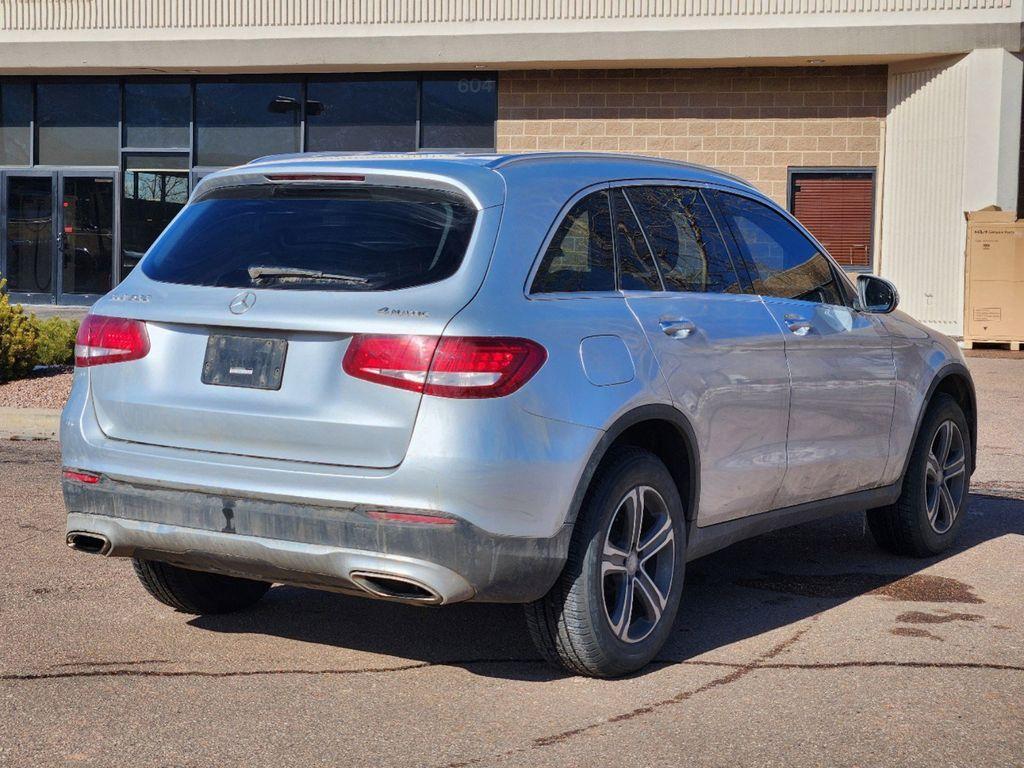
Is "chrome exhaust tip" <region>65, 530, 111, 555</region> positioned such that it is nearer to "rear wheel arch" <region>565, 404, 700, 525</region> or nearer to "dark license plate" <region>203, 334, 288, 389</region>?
"dark license plate" <region>203, 334, 288, 389</region>

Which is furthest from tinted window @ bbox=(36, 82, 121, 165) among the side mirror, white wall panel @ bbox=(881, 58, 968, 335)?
the side mirror

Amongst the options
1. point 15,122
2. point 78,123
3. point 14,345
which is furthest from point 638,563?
point 15,122

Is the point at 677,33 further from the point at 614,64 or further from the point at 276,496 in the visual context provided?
the point at 276,496

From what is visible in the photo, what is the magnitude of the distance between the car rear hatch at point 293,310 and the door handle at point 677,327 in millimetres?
827

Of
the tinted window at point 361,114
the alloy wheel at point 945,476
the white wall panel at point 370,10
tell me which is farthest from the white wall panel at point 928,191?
the alloy wheel at point 945,476

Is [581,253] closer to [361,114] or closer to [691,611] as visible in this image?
[691,611]

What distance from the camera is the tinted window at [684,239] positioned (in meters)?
5.57

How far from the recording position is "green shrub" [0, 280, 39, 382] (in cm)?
1351

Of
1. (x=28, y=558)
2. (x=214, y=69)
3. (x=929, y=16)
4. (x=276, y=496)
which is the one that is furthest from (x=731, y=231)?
(x=214, y=69)

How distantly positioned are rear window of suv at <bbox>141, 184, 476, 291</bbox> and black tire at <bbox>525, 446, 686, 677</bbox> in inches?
37.2

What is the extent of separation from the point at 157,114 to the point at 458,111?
5466mm

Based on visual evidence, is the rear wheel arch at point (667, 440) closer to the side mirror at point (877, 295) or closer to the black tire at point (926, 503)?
the side mirror at point (877, 295)

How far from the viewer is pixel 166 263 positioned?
203 inches

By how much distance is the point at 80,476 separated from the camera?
5.03 metres
